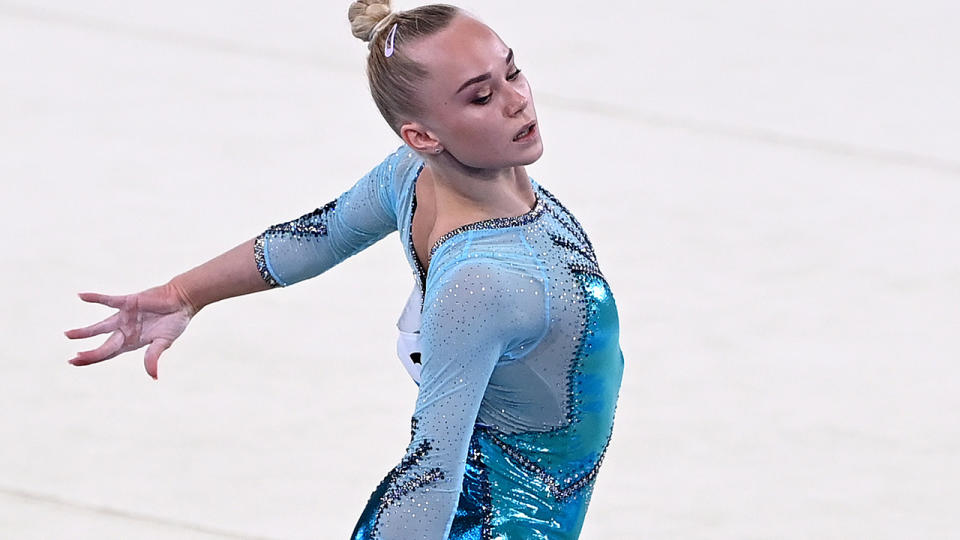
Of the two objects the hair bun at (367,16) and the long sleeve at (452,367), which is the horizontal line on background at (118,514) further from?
the hair bun at (367,16)

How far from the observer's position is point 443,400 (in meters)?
1.86

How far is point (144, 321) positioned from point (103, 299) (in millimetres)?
89

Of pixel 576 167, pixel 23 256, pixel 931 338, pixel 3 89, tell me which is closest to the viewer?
pixel 931 338

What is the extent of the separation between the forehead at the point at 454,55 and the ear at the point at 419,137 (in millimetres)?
72

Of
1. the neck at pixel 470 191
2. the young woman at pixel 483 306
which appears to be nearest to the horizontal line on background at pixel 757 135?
the young woman at pixel 483 306

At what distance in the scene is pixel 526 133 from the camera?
1933 mm

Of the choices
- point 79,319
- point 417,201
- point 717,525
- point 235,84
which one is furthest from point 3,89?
point 417,201

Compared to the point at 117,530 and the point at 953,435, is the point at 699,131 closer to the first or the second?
the point at 953,435

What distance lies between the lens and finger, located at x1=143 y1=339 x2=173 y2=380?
2.28m

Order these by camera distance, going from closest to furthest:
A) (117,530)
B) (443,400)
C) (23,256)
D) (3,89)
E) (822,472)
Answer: (443,400)
(117,530)
(822,472)
(23,256)
(3,89)

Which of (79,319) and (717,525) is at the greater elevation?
(79,319)

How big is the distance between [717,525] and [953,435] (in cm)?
71

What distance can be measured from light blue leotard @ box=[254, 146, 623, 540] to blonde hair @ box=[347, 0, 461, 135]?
181mm

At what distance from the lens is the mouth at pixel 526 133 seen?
193 centimetres
